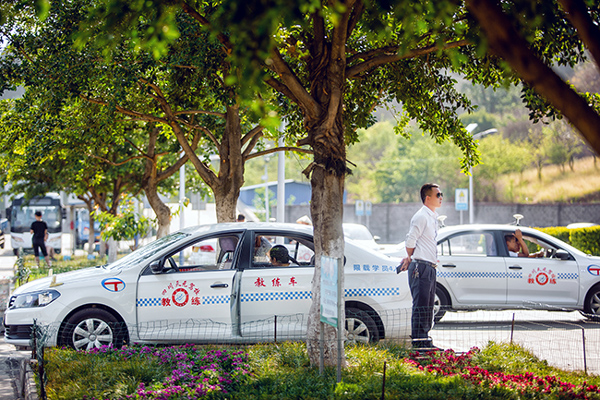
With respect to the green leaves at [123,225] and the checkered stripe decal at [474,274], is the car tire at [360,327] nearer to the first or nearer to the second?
the checkered stripe decal at [474,274]

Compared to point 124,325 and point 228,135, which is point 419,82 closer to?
point 228,135

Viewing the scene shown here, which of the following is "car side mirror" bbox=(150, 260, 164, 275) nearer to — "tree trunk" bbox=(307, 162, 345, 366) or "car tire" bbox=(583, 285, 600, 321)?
"tree trunk" bbox=(307, 162, 345, 366)

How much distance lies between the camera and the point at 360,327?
7.68 metres

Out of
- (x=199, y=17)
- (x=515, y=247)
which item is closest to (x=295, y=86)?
(x=199, y=17)

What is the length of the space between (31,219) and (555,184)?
153 ft

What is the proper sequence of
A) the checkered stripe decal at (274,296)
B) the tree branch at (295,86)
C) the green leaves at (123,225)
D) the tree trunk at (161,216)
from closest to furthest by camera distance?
the tree branch at (295,86) < the checkered stripe decal at (274,296) < the tree trunk at (161,216) < the green leaves at (123,225)

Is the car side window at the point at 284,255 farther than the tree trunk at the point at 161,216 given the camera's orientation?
No

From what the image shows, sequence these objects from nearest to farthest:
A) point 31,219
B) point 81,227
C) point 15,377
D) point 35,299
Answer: point 15,377 → point 35,299 → point 31,219 → point 81,227

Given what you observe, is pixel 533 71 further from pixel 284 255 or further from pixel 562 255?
pixel 562 255

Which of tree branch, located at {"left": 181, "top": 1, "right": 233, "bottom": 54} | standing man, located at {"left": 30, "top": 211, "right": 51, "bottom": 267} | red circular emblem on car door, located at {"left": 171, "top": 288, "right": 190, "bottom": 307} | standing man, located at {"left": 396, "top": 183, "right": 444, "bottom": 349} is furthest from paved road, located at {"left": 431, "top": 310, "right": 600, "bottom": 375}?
standing man, located at {"left": 30, "top": 211, "right": 51, "bottom": 267}

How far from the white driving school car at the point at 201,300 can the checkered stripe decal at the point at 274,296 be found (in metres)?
0.01

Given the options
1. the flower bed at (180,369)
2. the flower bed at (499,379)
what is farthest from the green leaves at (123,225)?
the flower bed at (499,379)

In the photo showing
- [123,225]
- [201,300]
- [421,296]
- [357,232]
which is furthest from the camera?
[357,232]

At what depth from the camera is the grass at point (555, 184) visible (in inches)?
2196
